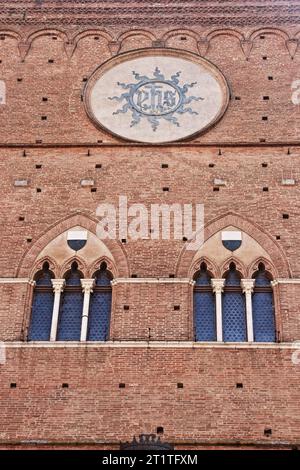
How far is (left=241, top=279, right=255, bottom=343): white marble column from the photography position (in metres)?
12.5

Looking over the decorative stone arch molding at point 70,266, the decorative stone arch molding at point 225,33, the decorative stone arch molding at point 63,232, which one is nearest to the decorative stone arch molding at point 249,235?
the decorative stone arch molding at point 63,232

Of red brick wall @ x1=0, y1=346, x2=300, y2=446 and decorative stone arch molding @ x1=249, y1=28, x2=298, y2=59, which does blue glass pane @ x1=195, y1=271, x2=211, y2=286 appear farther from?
decorative stone arch molding @ x1=249, y1=28, x2=298, y2=59

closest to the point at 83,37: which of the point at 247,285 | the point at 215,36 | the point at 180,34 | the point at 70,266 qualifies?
the point at 180,34

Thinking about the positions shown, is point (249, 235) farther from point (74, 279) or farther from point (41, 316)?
point (41, 316)

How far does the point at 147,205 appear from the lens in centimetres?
1400

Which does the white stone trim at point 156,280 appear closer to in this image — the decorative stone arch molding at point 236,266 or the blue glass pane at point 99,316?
the blue glass pane at point 99,316

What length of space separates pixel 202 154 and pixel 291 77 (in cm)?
240

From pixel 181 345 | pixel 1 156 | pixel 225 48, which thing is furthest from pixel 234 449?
pixel 225 48

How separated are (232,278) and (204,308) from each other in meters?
0.64

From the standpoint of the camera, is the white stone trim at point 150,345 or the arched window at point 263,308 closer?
the white stone trim at point 150,345

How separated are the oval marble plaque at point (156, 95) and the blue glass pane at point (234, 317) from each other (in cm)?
317

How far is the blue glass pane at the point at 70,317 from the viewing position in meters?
12.7

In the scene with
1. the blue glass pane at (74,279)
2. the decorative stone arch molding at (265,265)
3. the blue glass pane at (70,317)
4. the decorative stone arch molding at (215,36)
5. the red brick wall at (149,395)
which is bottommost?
the red brick wall at (149,395)

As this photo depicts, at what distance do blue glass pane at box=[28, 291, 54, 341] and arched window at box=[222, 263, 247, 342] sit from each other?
96.3 inches
